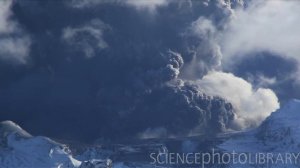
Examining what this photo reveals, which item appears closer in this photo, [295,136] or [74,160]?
[74,160]

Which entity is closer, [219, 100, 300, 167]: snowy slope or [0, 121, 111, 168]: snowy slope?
[0, 121, 111, 168]: snowy slope

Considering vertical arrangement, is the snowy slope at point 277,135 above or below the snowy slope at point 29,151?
above

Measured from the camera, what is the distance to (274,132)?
197 metres

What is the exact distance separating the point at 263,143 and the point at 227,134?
1053 centimetres

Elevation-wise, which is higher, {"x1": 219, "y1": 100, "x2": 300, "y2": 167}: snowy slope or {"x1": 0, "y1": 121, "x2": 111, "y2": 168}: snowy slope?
{"x1": 219, "y1": 100, "x2": 300, "y2": 167}: snowy slope

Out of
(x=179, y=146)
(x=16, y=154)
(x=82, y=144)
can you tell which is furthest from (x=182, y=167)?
(x=16, y=154)

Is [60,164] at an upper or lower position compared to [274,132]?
lower

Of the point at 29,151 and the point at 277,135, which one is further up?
the point at 277,135

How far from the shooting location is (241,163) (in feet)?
608

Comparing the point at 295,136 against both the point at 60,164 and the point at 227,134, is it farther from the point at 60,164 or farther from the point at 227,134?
the point at 60,164

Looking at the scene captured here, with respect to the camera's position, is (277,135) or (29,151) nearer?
(29,151)

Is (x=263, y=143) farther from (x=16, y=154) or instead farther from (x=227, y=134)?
(x=16, y=154)

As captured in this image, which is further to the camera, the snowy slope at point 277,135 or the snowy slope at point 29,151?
the snowy slope at point 277,135

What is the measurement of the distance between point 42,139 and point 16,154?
978 cm
